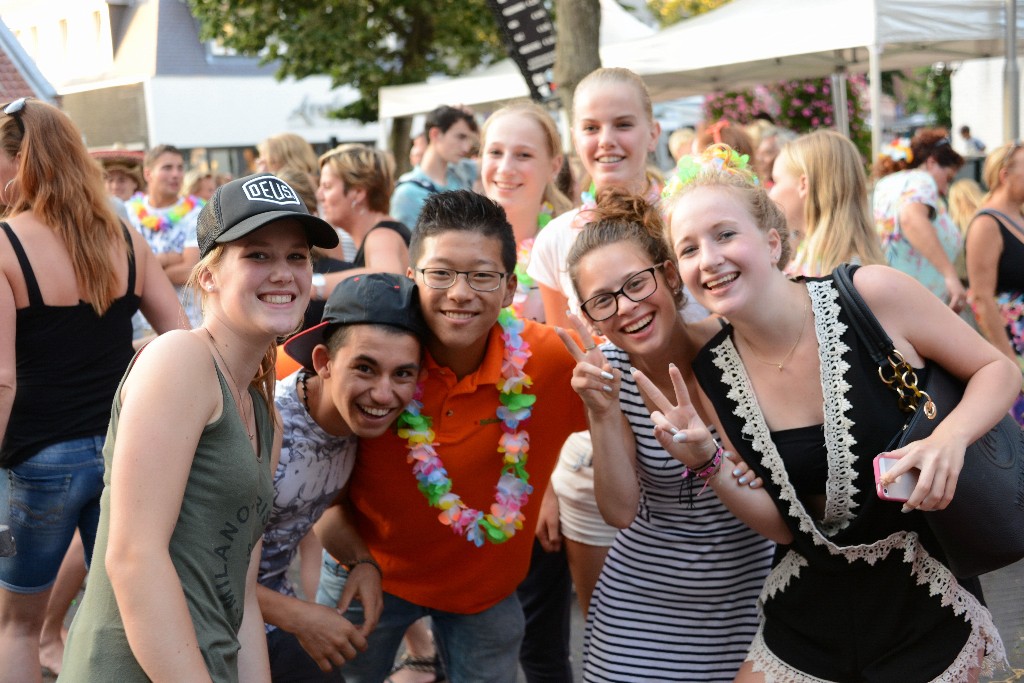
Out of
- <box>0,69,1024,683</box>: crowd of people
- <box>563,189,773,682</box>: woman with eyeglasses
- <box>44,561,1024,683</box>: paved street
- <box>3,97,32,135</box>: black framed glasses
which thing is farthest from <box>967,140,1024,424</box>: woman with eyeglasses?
<box>3,97,32,135</box>: black framed glasses

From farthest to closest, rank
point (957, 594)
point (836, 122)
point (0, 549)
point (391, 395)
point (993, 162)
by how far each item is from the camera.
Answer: point (836, 122), point (993, 162), point (0, 549), point (391, 395), point (957, 594)

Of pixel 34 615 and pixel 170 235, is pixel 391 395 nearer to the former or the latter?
pixel 34 615

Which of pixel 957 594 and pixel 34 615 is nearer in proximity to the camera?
pixel 957 594

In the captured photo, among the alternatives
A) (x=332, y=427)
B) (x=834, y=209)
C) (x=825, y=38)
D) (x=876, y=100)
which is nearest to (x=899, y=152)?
(x=876, y=100)

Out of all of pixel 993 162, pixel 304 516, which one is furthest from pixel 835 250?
pixel 304 516

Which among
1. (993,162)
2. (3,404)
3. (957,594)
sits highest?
(993,162)

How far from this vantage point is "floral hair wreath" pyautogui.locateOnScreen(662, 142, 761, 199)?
2850 mm

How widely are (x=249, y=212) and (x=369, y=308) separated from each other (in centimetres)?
69

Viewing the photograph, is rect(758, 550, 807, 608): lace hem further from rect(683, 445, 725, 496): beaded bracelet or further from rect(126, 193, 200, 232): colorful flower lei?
rect(126, 193, 200, 232): colorful flower lei

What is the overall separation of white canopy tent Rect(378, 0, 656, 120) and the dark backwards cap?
32.2 ft

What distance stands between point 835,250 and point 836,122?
10.3 metres

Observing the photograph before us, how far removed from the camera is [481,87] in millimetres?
13016

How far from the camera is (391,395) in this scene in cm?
276

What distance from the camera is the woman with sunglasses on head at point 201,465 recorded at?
73.9 inches
